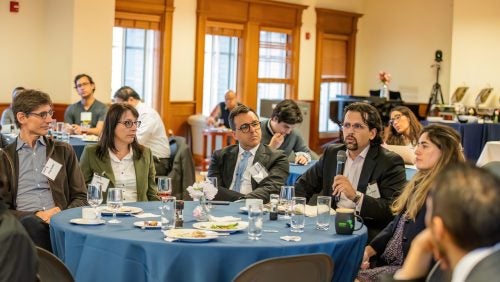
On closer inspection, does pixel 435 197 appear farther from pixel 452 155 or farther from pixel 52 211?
pixel 52 211

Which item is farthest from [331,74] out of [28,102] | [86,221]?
[86,221]

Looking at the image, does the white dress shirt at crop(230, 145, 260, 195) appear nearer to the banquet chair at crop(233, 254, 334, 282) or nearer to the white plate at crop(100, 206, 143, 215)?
the white plate at crop(100, 206, 143, 215)

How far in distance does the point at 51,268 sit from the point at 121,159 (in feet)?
6.85

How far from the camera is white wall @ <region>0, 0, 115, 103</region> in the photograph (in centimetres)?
1044

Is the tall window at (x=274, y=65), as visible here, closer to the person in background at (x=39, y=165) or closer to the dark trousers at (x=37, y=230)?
the person in background at (x=39, y=165)

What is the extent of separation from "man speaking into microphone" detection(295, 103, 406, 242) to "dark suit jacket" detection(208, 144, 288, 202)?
0.56ft

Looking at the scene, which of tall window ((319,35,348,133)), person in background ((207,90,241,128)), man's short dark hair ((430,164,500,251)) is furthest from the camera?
tall window ((319,35,348,133))

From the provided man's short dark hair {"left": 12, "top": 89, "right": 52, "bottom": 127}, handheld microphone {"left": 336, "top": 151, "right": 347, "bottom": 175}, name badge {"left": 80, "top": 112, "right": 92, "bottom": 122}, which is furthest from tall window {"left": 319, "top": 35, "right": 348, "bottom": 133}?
man's short dark hair {"left": 12, "top": 89, "right": 52, "bottom": 127}

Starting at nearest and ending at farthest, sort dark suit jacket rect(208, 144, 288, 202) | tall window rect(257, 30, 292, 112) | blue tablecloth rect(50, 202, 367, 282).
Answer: blue tablecloth rect(50, 202, 367, 282) → dark suit jacket rect(208, 144, 288, 202) → tall window rect(257, 30, 292, 112)

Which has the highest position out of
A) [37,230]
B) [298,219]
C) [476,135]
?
[476,135]

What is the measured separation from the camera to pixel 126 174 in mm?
5137

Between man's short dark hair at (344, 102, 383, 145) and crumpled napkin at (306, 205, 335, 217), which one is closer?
crumpled napkin at (306, 205, 335, 217)

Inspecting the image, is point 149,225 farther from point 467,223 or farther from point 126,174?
point 467,223

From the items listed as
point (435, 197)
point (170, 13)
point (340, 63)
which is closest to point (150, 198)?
point (435, 197)
